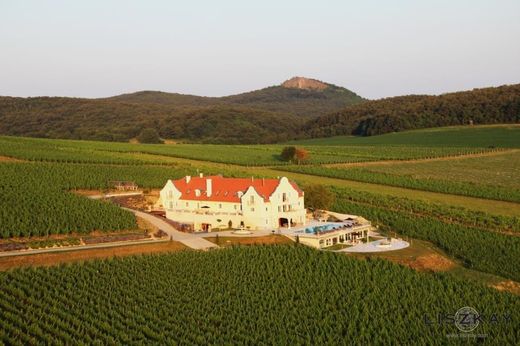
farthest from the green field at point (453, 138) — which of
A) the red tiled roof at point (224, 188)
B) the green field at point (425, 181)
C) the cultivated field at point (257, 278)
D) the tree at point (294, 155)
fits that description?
the red tiled roof at point (224, 188)

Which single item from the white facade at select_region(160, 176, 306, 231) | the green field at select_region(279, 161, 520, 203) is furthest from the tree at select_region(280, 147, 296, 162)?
the white facade at select_region(160, 176, 306, 231)

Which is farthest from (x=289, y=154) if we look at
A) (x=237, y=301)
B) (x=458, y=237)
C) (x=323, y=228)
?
(x=237, y=301)

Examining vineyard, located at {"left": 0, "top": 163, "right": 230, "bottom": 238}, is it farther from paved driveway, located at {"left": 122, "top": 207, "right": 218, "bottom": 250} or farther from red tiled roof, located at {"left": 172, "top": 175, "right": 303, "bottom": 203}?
red tiled roof, located at {"left": 172, "top": 175, "right": 303, "bottom": 203}

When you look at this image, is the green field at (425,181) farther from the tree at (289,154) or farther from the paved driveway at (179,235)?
the paved driveway at (179,235)

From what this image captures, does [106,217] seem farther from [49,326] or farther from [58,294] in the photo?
[49,326]

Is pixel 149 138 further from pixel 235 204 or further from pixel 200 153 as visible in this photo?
pixel 235 204

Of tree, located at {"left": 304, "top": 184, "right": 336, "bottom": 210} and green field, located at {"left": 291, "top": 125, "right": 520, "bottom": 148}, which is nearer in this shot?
tree, located at {"left": 304, "top": 184, "right": 336, "bottom": 210}

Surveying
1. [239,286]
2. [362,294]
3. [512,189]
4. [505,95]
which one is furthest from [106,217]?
[505,95]
